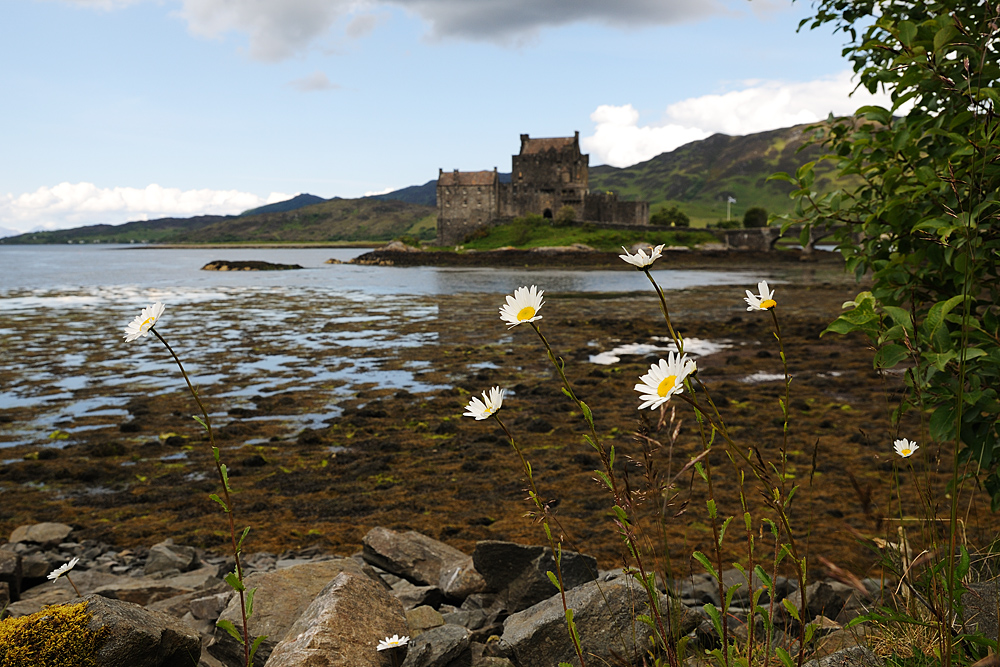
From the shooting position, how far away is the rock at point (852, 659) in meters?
2.97

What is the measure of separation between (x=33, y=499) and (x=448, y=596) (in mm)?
8092

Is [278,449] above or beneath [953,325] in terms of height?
beneath

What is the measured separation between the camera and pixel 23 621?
3131 millimetres

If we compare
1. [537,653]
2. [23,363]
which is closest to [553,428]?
[537,653]

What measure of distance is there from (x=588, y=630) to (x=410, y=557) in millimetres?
3241

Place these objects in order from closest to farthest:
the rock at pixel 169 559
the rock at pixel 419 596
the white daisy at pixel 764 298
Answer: the white daisy at pixel 764 298 → the rock at pixel 419 596 → the rock at pixel 169 559

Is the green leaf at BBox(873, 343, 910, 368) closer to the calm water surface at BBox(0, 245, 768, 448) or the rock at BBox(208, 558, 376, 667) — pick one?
the rock at BBox(208, 558, 376, 667)

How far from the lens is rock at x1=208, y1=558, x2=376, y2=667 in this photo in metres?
4.14

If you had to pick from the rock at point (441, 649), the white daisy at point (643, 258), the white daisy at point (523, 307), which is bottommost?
the rock at point (441, 649)

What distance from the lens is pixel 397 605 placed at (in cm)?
448

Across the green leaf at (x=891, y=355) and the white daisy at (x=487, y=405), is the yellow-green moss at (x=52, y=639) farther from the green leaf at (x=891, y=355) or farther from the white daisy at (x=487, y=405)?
the green leaf at (x=891, y=355)

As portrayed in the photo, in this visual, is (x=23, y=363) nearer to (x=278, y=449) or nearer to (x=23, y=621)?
(x=278, y=449)

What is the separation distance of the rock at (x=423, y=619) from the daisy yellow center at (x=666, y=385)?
12.6ft

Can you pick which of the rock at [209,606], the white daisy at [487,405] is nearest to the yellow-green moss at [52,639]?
the rock at [209,606]
